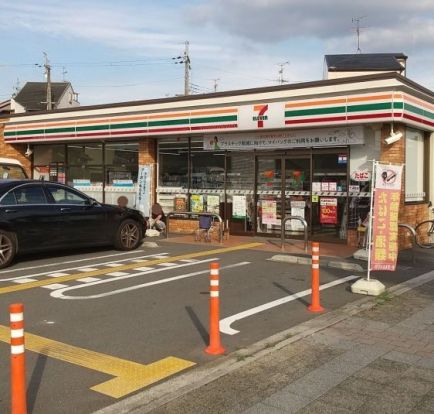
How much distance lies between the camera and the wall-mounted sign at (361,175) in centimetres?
1277

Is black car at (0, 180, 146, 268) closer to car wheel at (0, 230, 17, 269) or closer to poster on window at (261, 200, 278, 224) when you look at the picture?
car wheel at (0, 230, 17, 269)

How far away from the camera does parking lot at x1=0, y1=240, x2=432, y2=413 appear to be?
474 cm

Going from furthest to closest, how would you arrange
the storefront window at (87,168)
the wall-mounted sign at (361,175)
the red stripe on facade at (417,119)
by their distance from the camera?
1. the storefront window at (87,168)
2. the wall-mounted sign at (361,175)
3. the red stripe on facade at (417,119)

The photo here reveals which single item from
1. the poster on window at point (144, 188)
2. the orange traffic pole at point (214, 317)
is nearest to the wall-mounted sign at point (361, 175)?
the poster on window at point (144, 188)

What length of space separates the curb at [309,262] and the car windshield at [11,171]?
7.90m

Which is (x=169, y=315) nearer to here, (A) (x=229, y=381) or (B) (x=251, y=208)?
(A) (x=229, y=381)

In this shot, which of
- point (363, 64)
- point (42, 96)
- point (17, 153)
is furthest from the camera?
point (42, 96)

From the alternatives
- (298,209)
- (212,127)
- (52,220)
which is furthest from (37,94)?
(52,220)

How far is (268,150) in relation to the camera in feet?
47.0

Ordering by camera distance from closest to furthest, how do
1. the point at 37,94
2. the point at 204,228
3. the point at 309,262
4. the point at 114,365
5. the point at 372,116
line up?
the point at 114,365 → the point at 309,262 → the point at 372,116 → the point at 204,228 → the point at 37,94

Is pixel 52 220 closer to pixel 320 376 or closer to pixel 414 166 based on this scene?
pixel 320 376

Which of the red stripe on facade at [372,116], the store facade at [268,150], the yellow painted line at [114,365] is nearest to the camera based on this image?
the yellow painted line at [114,365]

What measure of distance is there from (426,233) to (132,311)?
30.3 ft

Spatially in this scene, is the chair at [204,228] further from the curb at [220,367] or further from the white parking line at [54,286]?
the curb at [220,367]
